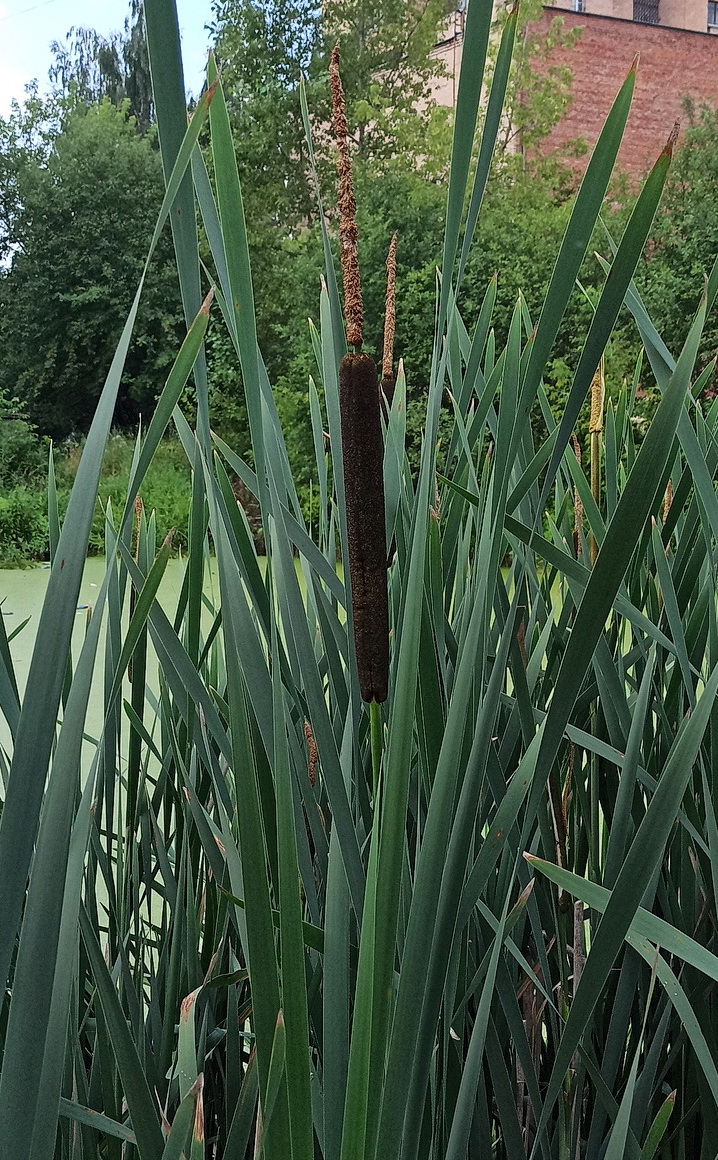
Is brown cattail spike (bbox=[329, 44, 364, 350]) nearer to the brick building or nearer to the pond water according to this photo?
the pond water

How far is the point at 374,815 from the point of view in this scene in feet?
0.57

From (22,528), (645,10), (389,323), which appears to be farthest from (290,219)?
(389,323)

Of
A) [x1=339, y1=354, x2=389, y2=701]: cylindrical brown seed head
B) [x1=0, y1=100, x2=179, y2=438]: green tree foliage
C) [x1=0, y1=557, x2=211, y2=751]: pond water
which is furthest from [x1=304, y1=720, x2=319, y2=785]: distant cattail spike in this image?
[x1=0, y1=100, x2=179, y2=438]: green tree foliage

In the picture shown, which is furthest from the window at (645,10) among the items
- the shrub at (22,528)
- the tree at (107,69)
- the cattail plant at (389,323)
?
the cattail plant at (389,323)

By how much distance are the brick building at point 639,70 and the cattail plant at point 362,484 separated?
8.34 m

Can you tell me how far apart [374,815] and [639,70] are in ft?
32.6

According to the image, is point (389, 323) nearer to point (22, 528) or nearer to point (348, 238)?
point (348, 238)

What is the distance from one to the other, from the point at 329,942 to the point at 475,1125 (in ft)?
0.42

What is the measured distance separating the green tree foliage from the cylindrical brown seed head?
8380mm

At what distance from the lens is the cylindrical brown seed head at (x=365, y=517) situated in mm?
187

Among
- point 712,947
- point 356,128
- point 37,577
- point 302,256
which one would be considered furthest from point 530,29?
point 712,947

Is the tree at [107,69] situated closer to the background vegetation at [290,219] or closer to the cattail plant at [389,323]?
the background vegetation at [290,219]

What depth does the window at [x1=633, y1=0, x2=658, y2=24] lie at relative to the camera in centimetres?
1005

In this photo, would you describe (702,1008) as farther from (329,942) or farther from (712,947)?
(329,942)
